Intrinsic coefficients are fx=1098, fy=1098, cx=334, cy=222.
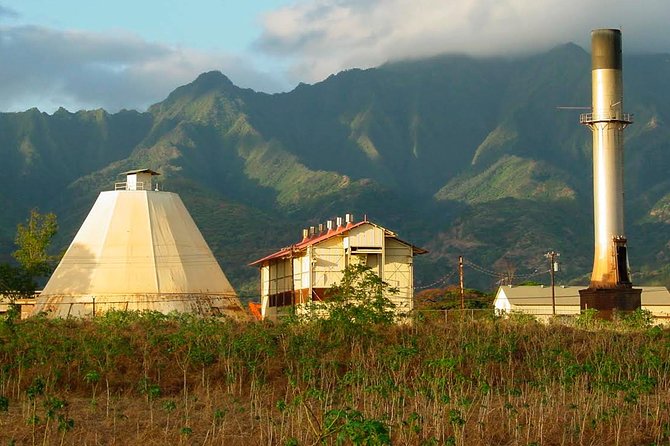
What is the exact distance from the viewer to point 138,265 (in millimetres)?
46469

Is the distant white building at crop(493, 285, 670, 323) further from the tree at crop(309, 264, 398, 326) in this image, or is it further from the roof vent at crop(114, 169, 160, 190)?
the tree at crop(309, 264, 398, 326)

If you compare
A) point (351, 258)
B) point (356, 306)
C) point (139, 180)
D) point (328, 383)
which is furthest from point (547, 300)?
point (328, 383)

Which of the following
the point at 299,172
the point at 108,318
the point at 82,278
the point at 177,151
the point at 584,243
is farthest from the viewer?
the point at 177,151

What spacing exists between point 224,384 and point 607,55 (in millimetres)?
37343

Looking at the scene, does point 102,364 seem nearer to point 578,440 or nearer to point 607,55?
point 578,440

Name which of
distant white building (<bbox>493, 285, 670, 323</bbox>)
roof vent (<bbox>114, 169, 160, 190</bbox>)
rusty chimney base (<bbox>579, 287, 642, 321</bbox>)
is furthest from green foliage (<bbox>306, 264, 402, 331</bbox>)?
distant white building (<bbox>493, 285, 670, 323</bbox>)

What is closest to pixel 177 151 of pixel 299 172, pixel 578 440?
pixel 299 172

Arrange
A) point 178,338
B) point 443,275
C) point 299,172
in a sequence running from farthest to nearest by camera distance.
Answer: point 299,172, point 443,275, point 178,338

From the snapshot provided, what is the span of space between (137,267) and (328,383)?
24.6 m

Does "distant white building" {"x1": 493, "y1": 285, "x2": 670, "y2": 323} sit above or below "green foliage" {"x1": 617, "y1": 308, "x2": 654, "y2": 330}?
above

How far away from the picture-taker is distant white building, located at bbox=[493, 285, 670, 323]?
69562 millimetres

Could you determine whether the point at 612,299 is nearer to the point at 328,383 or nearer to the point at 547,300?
the point at 547,300

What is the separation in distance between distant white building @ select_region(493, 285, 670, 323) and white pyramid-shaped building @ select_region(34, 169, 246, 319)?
25.7 meters

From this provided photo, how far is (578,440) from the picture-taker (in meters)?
18.0
